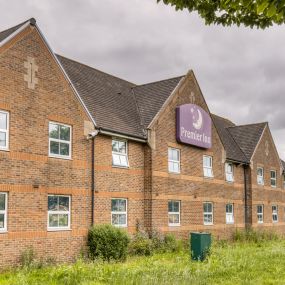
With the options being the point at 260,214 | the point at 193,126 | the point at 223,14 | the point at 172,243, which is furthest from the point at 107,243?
the point at 260,214

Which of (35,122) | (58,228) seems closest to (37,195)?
(58,228)

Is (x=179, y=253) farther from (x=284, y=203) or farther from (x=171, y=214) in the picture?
(x=284, y=203)

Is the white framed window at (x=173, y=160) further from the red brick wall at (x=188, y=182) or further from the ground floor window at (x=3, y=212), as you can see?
the ground floor window at (x=3, y=212)

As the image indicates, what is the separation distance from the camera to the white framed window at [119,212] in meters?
19.9

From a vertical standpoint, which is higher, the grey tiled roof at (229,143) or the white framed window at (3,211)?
the grey tiled roof at (229,143)

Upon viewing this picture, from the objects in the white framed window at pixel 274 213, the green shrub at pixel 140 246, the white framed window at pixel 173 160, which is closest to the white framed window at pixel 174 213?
the white framed window at pixel 173 160

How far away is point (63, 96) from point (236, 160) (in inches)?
620

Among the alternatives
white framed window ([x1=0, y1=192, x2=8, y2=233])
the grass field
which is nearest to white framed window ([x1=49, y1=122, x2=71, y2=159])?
white framed window ([x1=0, y1=192, x2=8, y2=233])

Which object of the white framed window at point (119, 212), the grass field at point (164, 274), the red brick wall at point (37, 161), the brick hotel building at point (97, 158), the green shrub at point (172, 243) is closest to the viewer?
the grass field at point (164, 274)

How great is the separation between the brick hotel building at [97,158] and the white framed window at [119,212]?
51 mm

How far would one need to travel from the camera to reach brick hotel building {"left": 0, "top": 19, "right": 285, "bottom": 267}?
52.5 feet

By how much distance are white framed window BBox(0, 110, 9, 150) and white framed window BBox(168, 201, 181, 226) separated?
10.1m

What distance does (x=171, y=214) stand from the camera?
904 inches

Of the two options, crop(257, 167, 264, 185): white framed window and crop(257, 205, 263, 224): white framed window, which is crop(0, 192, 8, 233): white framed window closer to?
crop(257, 205, 263, 224): white framed window
